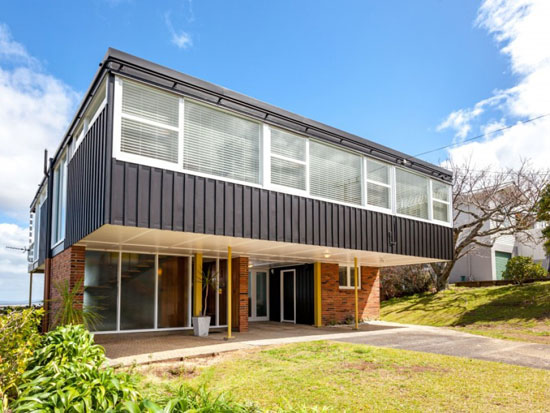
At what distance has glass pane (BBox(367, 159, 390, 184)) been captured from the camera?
1271 cm

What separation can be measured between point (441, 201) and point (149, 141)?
1068 cm

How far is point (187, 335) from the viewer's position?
1143 centimetres

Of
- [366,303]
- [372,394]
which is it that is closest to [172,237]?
[372,394]

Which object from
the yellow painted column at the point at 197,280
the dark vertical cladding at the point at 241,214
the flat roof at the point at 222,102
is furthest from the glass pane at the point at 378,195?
the yellow painted column at the point at 197,280

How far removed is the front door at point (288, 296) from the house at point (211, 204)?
2.6 inches

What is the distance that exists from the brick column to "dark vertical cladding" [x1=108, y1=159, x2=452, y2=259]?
305 centimetres

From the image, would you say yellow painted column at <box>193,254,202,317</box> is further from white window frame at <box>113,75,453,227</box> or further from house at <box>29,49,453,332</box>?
white window frame at <box>113,75,453,227</box>

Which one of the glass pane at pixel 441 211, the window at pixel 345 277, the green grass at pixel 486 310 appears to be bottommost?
the green grass at pixel 486 310

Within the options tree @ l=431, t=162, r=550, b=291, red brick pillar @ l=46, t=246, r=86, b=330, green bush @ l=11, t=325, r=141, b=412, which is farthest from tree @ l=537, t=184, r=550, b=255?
green bush @ l=11, t=325, r=141, b=412

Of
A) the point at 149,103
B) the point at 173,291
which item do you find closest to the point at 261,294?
the point at 173,291

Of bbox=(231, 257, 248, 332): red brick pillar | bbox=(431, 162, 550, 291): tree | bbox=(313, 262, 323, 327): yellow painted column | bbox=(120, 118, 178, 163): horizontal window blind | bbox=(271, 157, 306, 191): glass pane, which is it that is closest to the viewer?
bbox=(120, 118, 178, 163): horizontal window blind

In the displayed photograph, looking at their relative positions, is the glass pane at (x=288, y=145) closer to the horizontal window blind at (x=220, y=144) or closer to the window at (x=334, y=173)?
the window at (x=334, y=173)

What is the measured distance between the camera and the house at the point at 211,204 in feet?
26.7

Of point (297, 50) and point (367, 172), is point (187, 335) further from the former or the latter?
point (297, 50)
